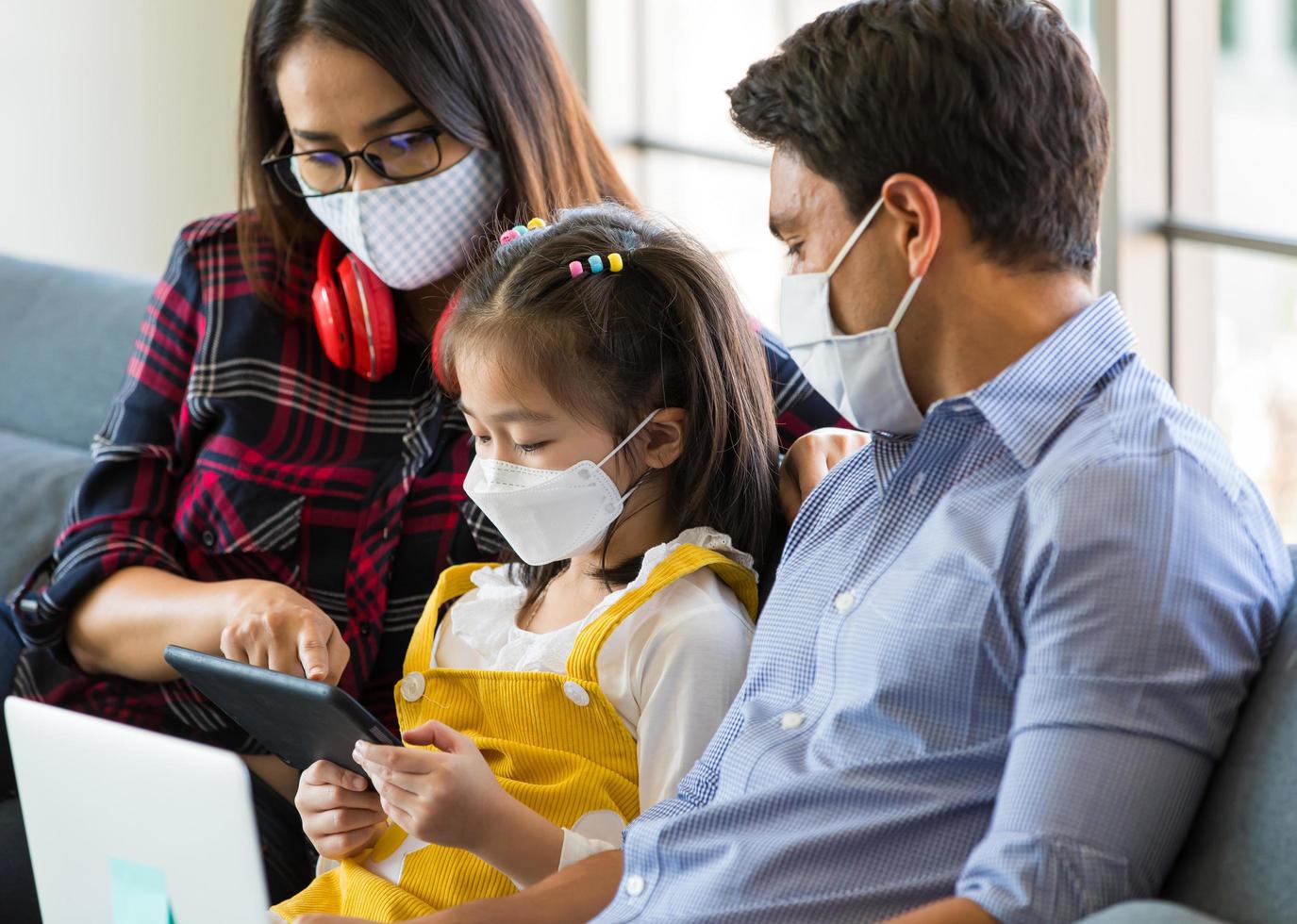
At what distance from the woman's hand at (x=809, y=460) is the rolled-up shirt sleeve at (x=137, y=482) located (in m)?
0.80

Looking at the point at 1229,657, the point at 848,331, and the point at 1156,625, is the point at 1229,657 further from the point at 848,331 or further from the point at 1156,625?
the point at 848,331

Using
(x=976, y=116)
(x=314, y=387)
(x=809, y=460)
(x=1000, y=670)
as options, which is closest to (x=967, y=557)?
(x=1000, y=670)

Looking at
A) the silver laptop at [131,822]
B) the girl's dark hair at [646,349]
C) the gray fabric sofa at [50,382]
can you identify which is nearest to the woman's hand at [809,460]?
the girl's dark hair at [646,349]

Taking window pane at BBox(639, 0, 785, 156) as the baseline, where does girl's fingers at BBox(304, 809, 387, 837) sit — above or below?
below

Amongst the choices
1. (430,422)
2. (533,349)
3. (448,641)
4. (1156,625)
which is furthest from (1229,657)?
(430,422)

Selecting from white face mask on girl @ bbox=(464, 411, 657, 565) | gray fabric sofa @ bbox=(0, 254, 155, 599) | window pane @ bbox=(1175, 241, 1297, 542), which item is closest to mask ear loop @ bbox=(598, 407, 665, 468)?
white face mask on girl @ bbox=(464, 411, 657, 565)

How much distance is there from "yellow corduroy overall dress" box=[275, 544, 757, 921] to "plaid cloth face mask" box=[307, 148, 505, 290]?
542 millimetres

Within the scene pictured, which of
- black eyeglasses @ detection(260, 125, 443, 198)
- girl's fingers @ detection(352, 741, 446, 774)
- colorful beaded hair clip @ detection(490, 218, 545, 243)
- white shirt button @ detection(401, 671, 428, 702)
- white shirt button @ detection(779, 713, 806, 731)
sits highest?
black eyeglasses @ detection(260, 125, 443, 198)

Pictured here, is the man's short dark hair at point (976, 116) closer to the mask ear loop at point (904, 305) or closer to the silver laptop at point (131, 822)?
the mask ear loop at point (904, 305)

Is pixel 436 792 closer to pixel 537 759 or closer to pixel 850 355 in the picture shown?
pixel 537 759

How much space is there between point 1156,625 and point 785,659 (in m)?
0.36

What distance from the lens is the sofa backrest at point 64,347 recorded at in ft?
7.59

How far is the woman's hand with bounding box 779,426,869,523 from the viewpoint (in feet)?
4.83

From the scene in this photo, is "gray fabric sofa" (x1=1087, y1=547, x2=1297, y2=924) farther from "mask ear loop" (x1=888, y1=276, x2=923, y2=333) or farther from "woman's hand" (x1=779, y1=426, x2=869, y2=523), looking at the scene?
"woman's hand" (x1=779, y1=426, x2=869, y2=523)
